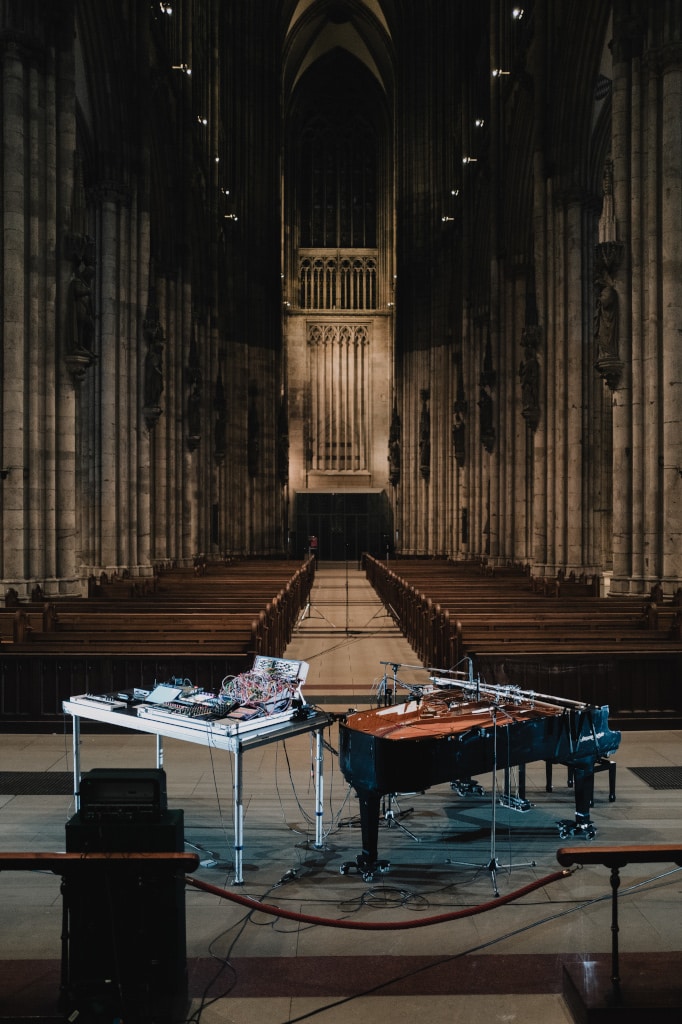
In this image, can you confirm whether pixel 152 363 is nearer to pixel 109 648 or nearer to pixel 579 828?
pixel 109 648

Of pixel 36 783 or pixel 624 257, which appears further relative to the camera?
pixel 624 257

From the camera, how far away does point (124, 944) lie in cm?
377

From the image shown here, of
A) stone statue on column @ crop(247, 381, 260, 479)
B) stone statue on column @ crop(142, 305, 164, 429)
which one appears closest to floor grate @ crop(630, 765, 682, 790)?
stone statue on column @ crop(142, 305, 164, 429)

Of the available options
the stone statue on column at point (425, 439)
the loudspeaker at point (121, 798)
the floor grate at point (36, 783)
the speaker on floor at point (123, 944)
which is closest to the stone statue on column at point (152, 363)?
the floor grate at point (36, 783)

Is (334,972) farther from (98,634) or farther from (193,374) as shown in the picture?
(193,374)

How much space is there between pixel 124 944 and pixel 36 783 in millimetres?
4130

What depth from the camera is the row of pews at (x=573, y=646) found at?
9867mm

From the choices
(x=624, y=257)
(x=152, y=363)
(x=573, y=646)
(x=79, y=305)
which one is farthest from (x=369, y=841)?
(x=152, y=363)

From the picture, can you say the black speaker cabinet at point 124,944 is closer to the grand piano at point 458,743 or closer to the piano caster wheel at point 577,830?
the grand piano at point 458,743

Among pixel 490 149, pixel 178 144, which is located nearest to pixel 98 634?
pixel 178 144

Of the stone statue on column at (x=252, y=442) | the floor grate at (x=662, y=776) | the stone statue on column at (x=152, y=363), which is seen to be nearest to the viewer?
the floor grate at (x=662, y=776)

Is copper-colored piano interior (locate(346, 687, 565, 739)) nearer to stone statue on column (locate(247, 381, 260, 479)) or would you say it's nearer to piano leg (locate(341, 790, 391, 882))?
piano leg (locate(341, 790, 391, 882))

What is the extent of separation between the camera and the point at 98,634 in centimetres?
1100

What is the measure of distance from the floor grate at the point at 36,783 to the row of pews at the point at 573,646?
3.41 metres
